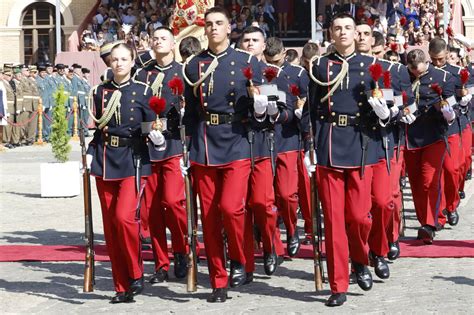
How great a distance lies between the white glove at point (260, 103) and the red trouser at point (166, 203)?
1.47m

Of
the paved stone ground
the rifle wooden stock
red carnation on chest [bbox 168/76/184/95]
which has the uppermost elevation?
red carnation on chest [bbox 168/76/184/95]

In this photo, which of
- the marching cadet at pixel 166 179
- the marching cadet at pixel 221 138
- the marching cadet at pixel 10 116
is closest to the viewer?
the marching cadet at pixel 221 138

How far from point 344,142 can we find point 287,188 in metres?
2.51

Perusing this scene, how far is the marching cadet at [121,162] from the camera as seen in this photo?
9172 mm

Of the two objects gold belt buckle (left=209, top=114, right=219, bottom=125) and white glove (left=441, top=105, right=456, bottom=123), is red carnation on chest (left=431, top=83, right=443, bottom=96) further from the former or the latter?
gold belt buckle (left=209, top=114, right=219, bottom=125)

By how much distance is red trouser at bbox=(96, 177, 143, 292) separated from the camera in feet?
30.0

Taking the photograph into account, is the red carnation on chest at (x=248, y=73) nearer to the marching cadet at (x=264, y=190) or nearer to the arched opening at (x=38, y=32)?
Answer: the marching cadet at (x=264, y=190)

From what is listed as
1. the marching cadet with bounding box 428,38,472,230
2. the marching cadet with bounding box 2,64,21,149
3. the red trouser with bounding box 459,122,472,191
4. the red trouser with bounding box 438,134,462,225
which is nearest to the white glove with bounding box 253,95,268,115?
the marching cadet with bounding box 428,38,472,230

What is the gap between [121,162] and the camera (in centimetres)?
925

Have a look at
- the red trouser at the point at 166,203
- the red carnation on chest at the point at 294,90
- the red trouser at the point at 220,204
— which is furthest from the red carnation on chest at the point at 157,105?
the red carnation on chest at the point at 294,90

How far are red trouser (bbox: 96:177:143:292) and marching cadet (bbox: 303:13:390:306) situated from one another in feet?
4.22

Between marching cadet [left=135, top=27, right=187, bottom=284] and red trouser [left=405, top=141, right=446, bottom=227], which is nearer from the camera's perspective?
marching cadet [left=135, top=27, right=187, bottom=284]

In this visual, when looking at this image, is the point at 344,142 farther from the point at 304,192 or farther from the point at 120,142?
the point at 304,192

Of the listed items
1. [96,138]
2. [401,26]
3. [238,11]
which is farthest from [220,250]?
[238,11]
